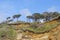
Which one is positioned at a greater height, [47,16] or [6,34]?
[47,16]

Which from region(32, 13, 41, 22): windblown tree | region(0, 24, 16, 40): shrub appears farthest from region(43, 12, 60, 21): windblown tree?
region(0, 24, 16, 40): shrub

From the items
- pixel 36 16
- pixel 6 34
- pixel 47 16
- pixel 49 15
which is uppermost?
pixel 36 16

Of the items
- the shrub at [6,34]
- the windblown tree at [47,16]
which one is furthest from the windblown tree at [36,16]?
the shrub at [6,34]

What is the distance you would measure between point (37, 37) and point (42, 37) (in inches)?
28.5

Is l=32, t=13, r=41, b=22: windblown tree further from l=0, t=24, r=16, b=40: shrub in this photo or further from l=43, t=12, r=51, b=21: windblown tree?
l=0, t=24, r=16, b=40: shrub

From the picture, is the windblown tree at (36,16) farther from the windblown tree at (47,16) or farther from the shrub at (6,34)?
the shrub at (6,34)

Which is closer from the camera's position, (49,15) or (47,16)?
(49,15)

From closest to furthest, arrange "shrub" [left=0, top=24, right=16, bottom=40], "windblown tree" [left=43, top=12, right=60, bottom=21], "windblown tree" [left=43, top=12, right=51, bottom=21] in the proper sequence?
"shrub" [left=0, top=24, right=16, bottom=40] < "windblown tree" [left=43, top=12, right=60, bottom=21] < "windblown tree" [left=43, top=12, right=51, bottom=21]

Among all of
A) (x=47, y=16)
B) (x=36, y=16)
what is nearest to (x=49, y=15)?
(x=47, y=16)

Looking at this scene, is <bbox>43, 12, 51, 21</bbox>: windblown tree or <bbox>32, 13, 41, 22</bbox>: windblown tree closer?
<bbox>43, 12, 51, 21</bbox>: windblown tree

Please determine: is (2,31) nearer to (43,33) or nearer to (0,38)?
(0,38)

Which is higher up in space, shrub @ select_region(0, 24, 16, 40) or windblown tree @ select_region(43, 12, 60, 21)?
windblown tree @ select_region(43, 12, 60, 21)

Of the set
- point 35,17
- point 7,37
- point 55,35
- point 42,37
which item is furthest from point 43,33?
point 35,17

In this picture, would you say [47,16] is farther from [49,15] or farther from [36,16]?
[36,16]
